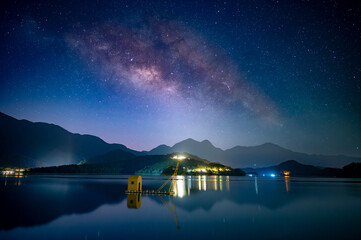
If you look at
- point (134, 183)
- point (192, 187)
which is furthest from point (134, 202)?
point (192, 187)

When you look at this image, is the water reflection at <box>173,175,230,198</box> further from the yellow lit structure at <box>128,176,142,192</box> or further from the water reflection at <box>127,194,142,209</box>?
the water reflection at <box>127,194,142,209</box>

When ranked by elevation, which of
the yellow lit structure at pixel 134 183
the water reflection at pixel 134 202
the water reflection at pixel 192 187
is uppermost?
the yellow lit structure at pixel 134 183

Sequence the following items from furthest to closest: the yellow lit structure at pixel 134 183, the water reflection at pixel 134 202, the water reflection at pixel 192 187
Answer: the water reflection at pixel 192 187
the yellow lit structure at pixel 134 183
the water reflection at pixel 134 202

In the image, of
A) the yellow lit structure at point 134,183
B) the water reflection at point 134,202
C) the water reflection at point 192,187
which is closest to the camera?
the water reflection at point 134,202

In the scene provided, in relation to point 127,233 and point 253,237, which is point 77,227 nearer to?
point 127,233

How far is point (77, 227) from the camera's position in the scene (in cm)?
1494

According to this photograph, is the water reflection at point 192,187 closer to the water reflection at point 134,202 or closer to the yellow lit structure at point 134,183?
the yellow lit structure at point 134,183

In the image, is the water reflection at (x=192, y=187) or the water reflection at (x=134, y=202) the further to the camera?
the water reflection at (x=192, y=187)

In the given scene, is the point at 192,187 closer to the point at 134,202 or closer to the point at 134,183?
the point at 134,183

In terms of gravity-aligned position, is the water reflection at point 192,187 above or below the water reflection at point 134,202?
below

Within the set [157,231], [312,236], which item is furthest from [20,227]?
[312,236]

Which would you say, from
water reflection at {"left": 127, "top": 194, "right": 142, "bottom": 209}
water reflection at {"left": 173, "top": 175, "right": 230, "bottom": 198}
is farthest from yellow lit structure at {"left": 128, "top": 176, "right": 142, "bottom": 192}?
water reflection at {"left": 173, "top": 175, "right": 230, "bottom": 198}

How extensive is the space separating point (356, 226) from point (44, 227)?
2173 centimetres

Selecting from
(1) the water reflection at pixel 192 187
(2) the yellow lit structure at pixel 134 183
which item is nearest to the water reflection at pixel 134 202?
(2) the yellow lit structure at pixel 134 183
